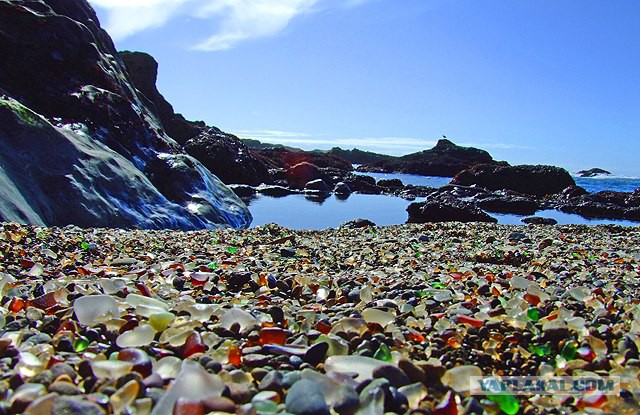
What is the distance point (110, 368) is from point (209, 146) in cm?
2035

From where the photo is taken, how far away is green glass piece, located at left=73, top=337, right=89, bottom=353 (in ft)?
5.24

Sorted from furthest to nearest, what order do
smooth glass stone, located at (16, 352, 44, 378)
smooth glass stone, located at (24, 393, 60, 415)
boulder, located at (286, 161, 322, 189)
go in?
boulder, located at (286, 161, 322, 189), smooth glass stone, located at (16, 352, 44, 378), smooth glass stone, located at (24, 393, 60, 415)

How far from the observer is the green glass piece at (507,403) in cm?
132

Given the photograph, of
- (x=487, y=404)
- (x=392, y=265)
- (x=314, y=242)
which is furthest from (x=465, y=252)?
(x=487, y=404)

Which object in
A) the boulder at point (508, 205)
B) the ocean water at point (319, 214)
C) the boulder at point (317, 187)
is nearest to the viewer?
the ocean water at point (319, 214)

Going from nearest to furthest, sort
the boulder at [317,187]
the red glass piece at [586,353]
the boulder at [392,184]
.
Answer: the red glass piece at [586,353]
the boulder at [317,187]
the boulder at [392,184]

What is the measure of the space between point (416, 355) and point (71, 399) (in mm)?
1100

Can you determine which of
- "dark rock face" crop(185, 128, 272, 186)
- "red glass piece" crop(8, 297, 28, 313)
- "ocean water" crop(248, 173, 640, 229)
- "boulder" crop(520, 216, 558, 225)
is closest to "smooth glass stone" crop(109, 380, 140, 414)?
"red glass piece" crop(8, 297, 28, 313)

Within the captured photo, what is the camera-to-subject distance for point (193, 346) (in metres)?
1.59

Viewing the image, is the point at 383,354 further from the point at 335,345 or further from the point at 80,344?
the point at 80,344

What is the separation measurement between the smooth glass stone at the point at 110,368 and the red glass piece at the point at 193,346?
0.21 metres

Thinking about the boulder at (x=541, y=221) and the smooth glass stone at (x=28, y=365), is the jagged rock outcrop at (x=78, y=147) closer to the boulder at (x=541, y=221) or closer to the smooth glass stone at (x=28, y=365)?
the smooth glass stone at (x=28, y=365)

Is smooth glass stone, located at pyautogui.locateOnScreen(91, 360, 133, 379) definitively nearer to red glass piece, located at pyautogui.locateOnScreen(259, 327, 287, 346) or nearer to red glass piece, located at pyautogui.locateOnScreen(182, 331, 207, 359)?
red glass piece, located at pyautogui.locateOnScreen(182, 331, 207, 359)

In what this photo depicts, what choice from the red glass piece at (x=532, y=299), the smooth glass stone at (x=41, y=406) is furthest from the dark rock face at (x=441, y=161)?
the smooth glass stone at (x=41, y=406)
